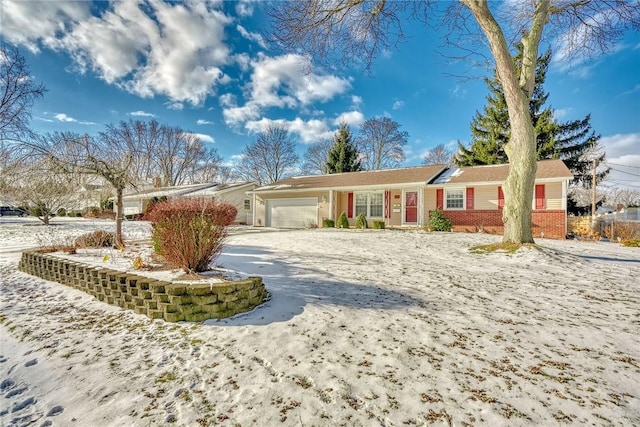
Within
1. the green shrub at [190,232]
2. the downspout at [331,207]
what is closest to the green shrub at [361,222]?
the downspout at [331,207]

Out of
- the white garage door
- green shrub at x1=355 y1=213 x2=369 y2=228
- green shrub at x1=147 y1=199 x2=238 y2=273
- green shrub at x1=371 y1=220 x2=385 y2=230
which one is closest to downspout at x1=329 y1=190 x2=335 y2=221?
the white garage door

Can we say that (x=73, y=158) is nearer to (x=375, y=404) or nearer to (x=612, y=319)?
(x=375, y=404)

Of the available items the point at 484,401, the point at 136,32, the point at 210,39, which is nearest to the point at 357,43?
the point at 210,39

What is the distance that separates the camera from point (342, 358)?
8.91 ft

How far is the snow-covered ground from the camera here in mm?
2041

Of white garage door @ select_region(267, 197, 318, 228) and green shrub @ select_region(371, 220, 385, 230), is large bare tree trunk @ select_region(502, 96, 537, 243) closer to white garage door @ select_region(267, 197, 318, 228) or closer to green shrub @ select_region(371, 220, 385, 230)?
green shrub @ select_region(371, 220, 385, 230)

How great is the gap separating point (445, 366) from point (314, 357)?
1216 millimetres

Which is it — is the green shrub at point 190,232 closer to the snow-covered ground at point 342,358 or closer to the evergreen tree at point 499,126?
the snow-covered ground at point 342,358

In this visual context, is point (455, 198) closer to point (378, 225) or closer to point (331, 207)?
point (378, 225)

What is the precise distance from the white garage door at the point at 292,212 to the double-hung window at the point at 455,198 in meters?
8.00

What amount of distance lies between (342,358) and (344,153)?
2740 centimetres

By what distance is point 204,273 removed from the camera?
477 cm

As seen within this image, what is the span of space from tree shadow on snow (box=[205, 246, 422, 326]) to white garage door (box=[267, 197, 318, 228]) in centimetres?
1197

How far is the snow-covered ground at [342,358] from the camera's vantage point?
6.70 ft
